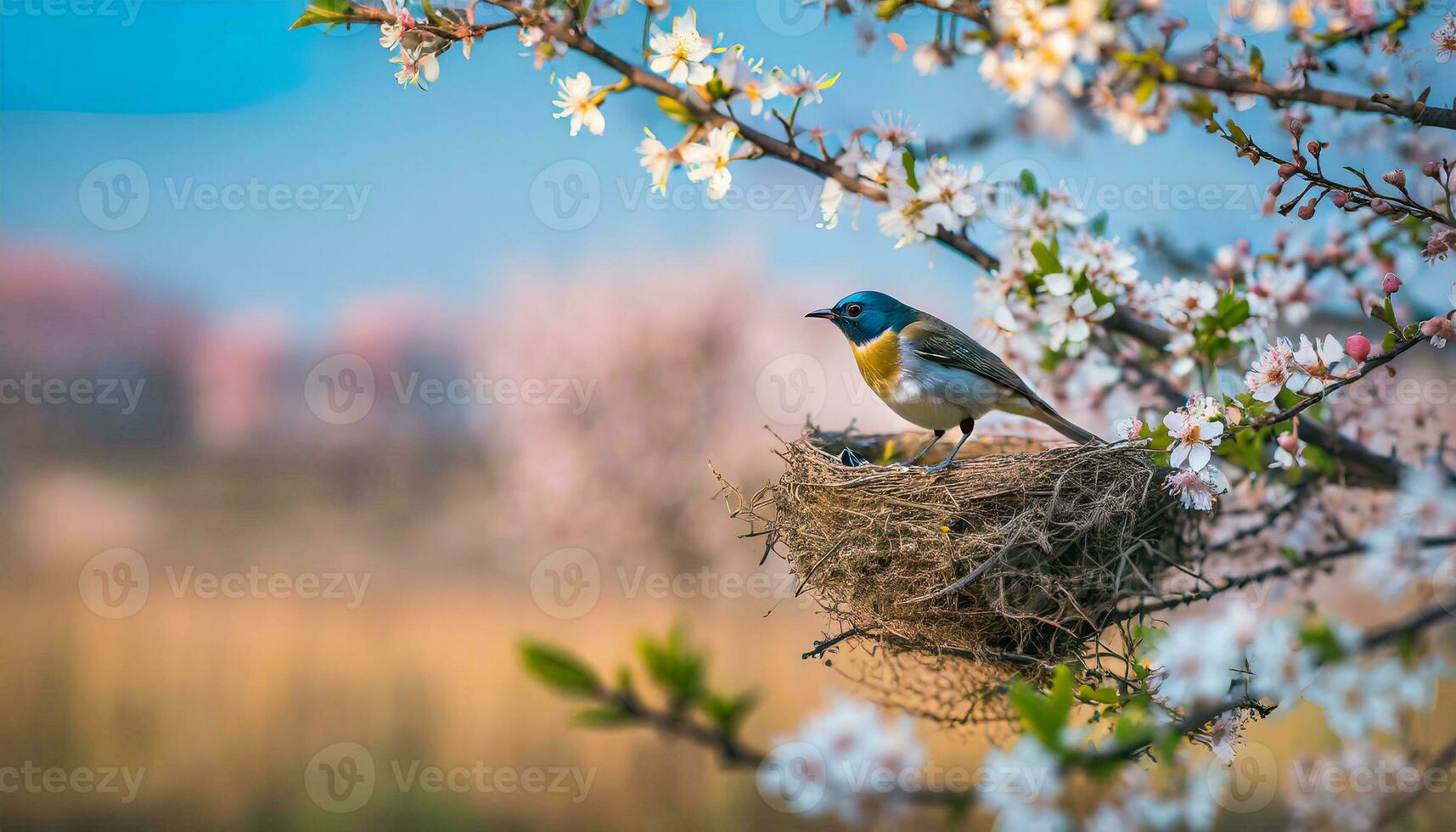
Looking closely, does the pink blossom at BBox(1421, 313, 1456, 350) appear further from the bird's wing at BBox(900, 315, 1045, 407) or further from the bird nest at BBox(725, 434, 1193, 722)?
the bird's wing at BBox(900, 315, 1045, 407)

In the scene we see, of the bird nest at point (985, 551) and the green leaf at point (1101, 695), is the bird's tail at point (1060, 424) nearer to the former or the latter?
the bird nest at point (985, 551)

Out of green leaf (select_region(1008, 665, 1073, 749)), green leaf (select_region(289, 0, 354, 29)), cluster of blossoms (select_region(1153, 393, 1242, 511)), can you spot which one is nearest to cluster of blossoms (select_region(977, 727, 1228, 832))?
green leaf (select_region(1008, 665, 1073, 749))

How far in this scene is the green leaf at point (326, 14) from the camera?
145 cm

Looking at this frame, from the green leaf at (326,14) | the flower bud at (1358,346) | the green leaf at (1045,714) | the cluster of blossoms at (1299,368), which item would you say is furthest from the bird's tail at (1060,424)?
the green leaf at (326,14)

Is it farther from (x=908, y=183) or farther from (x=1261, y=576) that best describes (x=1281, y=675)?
(x=908, y=183)

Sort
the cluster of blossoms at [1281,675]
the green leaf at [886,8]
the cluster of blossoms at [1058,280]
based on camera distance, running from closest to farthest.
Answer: the cluster of blossoms at [1281,675]
the green leaf at [886,8]
the cluster of blossoms at [1058,280]

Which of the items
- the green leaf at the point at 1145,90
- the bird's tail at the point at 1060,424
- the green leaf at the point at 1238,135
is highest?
the green leaf at the point at 1238,135

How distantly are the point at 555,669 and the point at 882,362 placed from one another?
1577 millimetres

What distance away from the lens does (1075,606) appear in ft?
5.26

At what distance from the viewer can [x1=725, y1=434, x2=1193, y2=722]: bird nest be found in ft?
5.66

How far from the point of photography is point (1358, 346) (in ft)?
4.29

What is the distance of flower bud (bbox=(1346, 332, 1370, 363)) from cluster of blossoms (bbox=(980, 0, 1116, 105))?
51 cm

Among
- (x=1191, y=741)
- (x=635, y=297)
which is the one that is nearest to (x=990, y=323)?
(x=1191, y=741)

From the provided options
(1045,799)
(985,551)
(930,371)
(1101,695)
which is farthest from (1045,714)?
(930,371)
